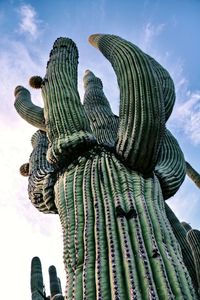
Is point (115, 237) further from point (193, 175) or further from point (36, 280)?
point (193, 175)

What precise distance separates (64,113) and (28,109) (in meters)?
1.24

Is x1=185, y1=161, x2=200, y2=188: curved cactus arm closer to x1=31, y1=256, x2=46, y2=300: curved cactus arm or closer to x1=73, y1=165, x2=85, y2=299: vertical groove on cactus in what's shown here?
x1=31, y1=256, x2=46, y2=300: curved cactus arm

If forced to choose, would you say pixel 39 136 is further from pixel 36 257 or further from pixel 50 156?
pixel 36 257

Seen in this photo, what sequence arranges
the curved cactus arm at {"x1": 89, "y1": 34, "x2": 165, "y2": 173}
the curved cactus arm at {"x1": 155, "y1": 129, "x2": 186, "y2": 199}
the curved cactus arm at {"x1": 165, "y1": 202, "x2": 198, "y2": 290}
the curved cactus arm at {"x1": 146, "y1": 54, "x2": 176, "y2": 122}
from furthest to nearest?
the curved cactus arm at {"x1": 165, "y1": 202, "x2": 198, "y2": 290} → the curved cactus arm at {"x1": 146, "y1": 54, "x2": 176, "y2": 122} → the curved cactus arm at {"x1": 155, "y1": 129, "x2": 186, "y2": 199} → the curved cactus arm at {"x1": 89, "y1": 34, "x2": 165, "y2": 173}

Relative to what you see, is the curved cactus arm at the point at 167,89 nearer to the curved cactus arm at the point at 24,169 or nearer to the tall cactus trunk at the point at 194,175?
the curved cactus arm at the point at 24,169

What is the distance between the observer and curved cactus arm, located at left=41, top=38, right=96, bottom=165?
3004 mm

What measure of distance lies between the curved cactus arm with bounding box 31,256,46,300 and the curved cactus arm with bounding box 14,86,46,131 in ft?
8.87

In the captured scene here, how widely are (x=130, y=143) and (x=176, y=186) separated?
68 centimetres

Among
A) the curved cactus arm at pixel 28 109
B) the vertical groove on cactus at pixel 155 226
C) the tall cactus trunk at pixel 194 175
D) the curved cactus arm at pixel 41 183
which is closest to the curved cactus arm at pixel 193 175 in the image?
the tall cactus trunk at pixel 194 175

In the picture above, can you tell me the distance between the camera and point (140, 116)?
9.46ft

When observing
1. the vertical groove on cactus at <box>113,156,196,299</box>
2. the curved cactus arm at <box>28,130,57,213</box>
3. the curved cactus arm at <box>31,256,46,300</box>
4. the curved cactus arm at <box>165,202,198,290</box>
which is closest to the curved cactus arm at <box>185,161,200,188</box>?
the curved cactus arm at <box>165,202,198,290</box>

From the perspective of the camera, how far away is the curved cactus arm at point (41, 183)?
126 inches

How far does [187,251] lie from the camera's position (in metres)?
4.65

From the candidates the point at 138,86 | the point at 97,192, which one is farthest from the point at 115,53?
the point at 97,192
